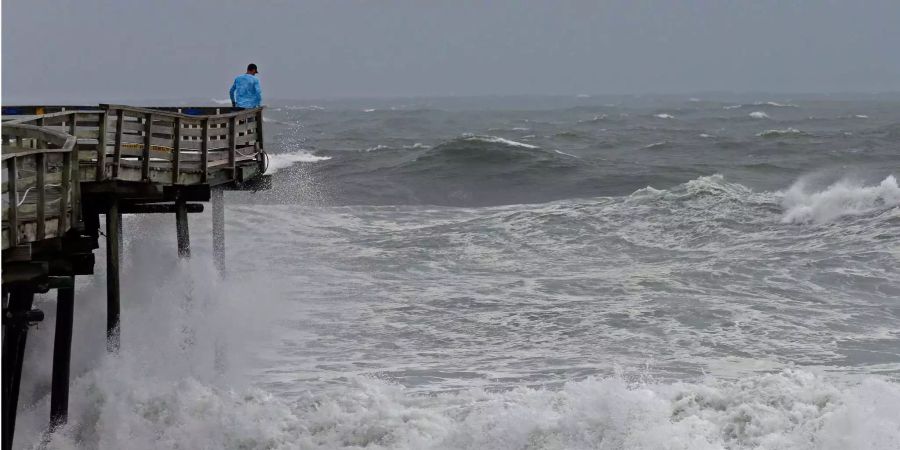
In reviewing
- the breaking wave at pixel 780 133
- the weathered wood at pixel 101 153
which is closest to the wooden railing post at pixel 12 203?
the weathered wood at pixel 101 153

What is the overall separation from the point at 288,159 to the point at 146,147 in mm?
38125

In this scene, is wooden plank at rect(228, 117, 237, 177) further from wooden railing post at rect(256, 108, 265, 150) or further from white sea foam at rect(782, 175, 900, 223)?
white sea foam at rect(782, 175, 900, 223)

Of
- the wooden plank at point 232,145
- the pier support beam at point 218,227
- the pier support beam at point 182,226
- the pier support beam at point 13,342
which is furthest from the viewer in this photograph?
the pier support beam at point 218,227

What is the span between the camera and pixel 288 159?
166 feet

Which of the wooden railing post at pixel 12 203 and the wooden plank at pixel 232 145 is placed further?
the wooden plank at pixel 232 145

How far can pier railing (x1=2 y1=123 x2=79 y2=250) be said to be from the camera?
30.3 ft

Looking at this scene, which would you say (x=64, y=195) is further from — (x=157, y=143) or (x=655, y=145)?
(x=655, y=145)

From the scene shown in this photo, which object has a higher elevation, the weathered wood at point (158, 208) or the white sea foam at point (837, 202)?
the weathered wood at point (158, 208)

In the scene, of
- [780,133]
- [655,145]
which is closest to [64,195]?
[655,145]

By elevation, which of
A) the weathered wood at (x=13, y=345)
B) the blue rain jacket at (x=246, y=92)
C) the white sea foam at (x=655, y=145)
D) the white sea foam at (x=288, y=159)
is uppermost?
the blue rain jacket at (x=246, y=92)

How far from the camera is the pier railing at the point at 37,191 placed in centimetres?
924

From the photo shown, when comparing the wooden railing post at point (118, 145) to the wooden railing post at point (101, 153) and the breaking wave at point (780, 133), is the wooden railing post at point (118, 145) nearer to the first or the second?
the wooden railing post at point (101, 153)

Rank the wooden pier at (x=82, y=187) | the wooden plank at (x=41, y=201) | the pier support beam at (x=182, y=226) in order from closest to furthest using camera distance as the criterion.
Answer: the wooden plank at (x=41, y=201), the wooden pier at (x=82, y=187), the pier support beam at (x=182, y=226)

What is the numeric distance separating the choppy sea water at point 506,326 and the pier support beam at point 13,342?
59.9 inches
